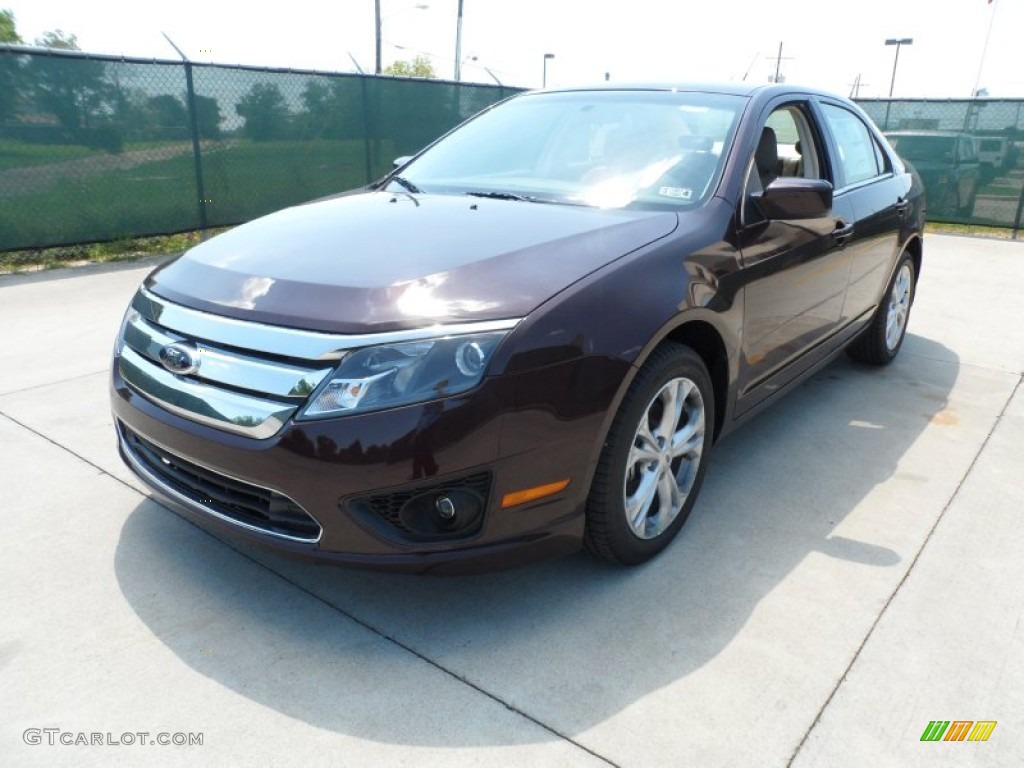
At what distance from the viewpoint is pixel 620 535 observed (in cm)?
248

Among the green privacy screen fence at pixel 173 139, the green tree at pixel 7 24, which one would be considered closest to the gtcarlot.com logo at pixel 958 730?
the green privacy screen fence at pixel 173 139

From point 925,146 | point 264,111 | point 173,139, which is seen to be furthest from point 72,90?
point 925,146

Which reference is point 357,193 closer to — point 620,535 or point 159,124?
point 620,535

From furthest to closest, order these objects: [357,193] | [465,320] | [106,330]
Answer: [106,330] → [357,193] → [465,320]

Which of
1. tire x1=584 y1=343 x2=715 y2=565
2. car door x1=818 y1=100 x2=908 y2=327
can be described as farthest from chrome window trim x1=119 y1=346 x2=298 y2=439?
car door x1=818 y1=100 x2=908 y2=327

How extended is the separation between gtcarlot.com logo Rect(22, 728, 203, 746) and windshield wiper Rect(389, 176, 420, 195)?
7.15 feet

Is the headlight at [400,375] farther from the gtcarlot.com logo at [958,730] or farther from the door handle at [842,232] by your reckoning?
the door handle at [842,232]

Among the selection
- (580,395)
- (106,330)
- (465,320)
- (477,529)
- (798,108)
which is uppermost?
(798,108)

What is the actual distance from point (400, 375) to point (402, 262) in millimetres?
474

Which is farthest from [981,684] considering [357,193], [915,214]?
[915,214]

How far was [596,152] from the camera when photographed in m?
3.22

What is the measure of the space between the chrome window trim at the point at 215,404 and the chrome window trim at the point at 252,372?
30mm

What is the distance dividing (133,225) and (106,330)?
11.4ft

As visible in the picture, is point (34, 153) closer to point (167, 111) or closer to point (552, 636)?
point (167, 111)
